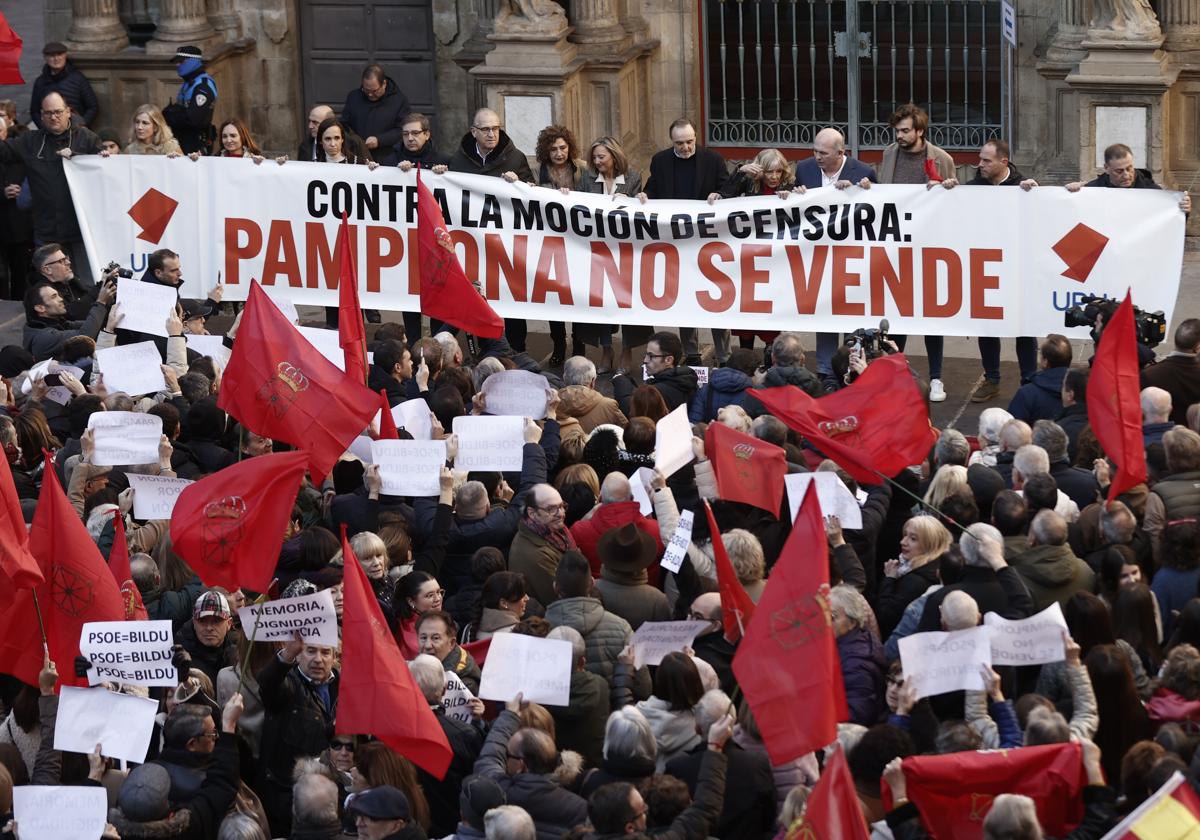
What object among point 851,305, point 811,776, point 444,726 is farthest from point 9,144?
point 811,776

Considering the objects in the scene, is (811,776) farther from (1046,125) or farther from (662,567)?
(1046,125)

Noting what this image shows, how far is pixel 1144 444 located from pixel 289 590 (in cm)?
424

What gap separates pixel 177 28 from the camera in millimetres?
18844

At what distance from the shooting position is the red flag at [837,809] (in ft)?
22.7

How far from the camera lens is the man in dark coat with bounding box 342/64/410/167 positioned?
1667 cm

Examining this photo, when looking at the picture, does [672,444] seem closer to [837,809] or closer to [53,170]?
[837,809]

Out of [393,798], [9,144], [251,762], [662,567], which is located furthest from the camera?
[9,144]

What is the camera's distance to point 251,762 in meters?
Result: 8.59

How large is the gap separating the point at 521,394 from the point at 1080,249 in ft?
12.4

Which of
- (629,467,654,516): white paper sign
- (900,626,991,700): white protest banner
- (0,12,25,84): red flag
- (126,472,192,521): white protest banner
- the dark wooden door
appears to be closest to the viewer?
(900,626,991,700): white protest banner

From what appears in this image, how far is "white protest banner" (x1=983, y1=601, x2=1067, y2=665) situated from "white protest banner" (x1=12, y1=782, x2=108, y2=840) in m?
3.37

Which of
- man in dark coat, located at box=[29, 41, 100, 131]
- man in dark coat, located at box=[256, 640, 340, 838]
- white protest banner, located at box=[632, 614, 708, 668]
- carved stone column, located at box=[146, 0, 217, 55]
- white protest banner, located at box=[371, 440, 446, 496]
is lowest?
man in dark coat, located at box=[256, 640, 340, 838]

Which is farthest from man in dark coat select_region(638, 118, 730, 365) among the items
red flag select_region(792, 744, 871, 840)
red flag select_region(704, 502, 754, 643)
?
red flag select_region(792, 744, 871, 840)

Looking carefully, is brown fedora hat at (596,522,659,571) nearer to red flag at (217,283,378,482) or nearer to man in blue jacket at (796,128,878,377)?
red flag at (217,283,378,482)
